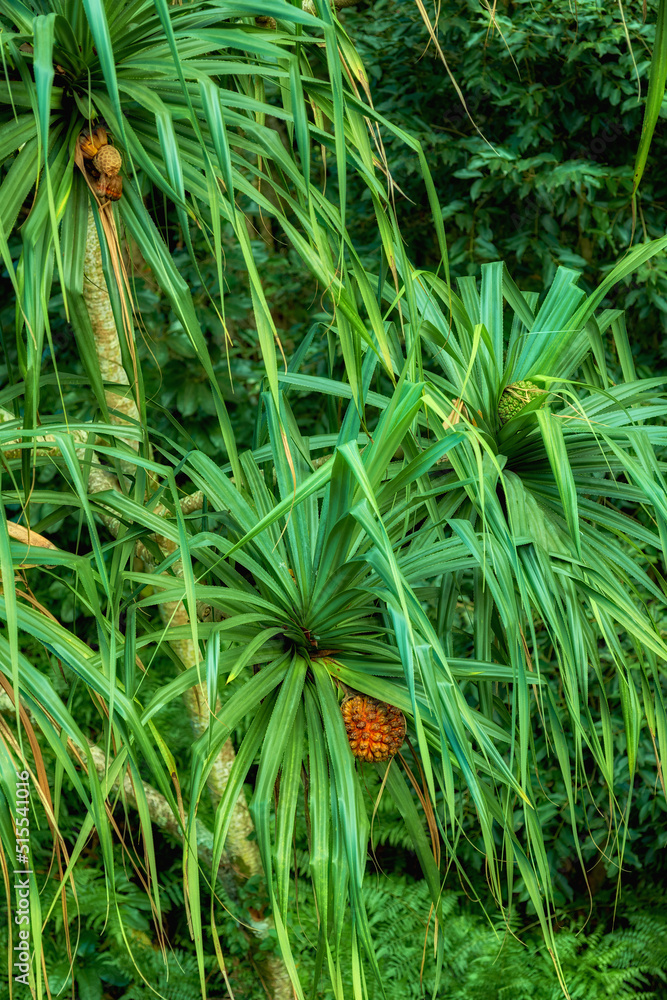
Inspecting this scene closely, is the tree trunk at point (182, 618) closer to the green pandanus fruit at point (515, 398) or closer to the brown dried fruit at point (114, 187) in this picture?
the brown dried fruit at point (114, 187)

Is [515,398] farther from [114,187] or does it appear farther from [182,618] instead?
[182,618]

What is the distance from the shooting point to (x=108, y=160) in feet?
2.74

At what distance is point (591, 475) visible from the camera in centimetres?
107

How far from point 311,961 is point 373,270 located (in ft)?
5.17

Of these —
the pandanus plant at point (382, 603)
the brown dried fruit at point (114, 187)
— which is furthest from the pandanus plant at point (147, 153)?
the pandanus plant at point (382, 603)

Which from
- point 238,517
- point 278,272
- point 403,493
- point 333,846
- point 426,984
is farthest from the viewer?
point 278,272

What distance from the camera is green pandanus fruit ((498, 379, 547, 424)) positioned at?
1.02 metres

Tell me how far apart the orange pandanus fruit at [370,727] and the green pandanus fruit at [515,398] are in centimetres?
38

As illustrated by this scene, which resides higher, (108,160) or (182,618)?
(108,160)

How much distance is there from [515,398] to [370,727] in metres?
0.43

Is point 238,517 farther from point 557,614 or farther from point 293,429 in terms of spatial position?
point 557,614

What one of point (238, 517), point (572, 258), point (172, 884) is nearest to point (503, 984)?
point (172, 884)

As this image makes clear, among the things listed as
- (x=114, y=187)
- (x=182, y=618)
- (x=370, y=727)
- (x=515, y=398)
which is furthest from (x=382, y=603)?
(x=182, y=618)

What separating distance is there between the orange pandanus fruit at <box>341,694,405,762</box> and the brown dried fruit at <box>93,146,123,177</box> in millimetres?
580
